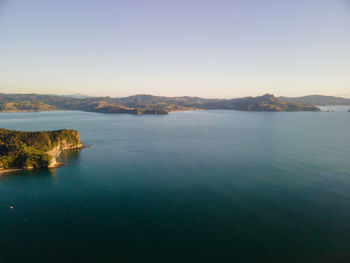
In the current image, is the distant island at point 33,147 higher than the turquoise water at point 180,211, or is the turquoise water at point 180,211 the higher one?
the distant island at point 33,147

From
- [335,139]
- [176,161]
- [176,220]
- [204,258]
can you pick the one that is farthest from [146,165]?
[335,139]

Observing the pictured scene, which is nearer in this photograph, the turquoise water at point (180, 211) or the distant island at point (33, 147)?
the turquoise water at point (180, 211)

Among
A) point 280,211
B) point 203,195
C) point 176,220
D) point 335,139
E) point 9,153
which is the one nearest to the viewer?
point 176,220

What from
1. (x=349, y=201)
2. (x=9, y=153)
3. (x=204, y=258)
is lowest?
(x=204, y=258)

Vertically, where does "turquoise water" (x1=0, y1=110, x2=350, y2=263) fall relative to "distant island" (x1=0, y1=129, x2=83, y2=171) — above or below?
below

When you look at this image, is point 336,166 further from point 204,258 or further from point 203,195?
point 204,258
